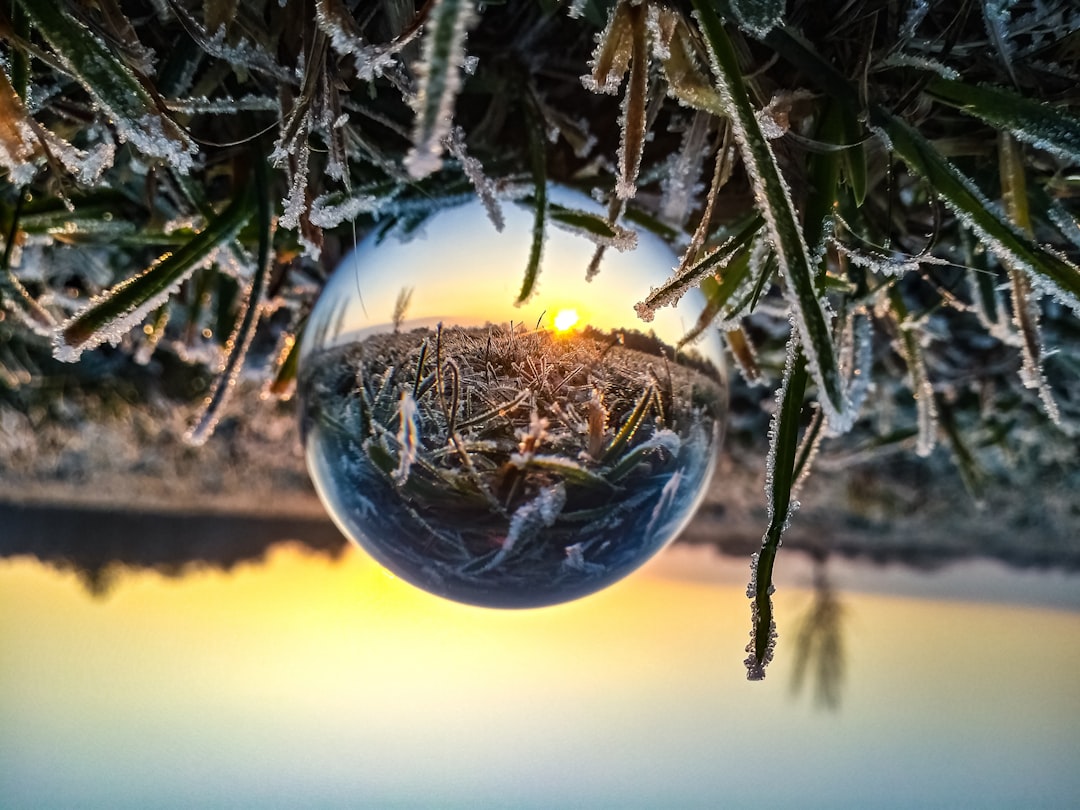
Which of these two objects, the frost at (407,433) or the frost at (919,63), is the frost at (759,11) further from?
the frost at (407,433)

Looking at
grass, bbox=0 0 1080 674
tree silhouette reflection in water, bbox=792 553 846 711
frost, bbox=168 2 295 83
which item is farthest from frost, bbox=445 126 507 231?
tree silhouette reflection in water, bbox=792 553 846 711

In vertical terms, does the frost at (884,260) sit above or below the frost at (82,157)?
below

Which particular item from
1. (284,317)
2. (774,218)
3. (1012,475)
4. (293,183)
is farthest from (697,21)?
(1012,475)

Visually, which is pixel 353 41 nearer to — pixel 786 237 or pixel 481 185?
pixel 481 185

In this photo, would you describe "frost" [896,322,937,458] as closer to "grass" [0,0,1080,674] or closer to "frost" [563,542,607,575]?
"grass" [0,0,1080,674]

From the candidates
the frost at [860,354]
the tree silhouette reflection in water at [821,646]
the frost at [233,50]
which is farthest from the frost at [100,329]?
the tree silhouette reflection in water at [821,646]
